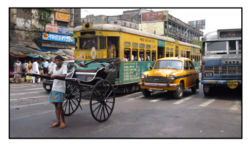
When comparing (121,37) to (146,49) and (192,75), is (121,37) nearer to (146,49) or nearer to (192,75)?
(146,49)

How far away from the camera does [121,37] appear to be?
11359mm

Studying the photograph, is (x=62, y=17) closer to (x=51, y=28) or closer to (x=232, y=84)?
(x=51, y=28)

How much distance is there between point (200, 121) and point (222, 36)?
5587 millimetres

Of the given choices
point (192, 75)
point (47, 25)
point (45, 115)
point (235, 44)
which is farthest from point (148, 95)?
point (47, 25)

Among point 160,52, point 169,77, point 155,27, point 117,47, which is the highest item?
point 155,27

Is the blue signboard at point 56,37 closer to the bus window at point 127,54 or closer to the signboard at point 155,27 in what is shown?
the signboard at point 155,27

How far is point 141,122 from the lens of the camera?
6.13 m

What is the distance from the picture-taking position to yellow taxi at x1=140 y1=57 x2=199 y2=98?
9.67 meters

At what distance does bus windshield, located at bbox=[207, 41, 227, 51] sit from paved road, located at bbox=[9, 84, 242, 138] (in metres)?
2.79

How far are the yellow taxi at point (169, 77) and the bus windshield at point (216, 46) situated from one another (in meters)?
1.29

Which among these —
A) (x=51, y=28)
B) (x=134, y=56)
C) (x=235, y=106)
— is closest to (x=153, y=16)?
(x=51, y=28)

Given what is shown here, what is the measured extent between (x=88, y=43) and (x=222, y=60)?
637 centimetres

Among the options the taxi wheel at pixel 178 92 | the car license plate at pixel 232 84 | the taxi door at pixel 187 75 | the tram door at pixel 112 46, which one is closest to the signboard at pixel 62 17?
the tram door at pixel 112 46

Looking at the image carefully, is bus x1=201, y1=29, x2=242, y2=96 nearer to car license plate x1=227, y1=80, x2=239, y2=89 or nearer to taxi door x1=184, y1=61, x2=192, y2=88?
car license plate x1=227, y1=80, x2=239, y2=89
